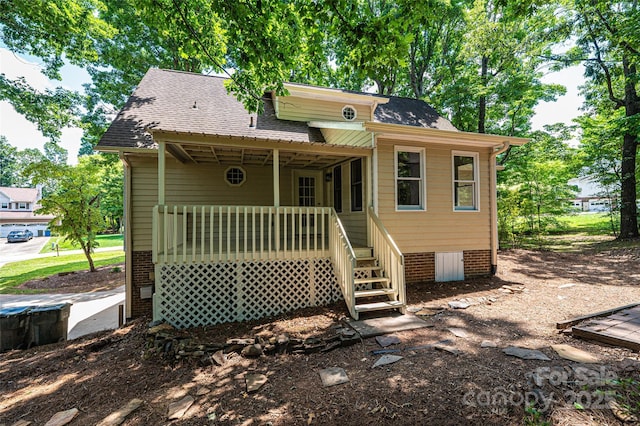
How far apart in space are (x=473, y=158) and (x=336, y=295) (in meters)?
5.33

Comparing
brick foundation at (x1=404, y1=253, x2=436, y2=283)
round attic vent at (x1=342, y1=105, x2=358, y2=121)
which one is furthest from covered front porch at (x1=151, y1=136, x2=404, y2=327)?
round attic vent at (x1=342, y1=105, x2=358, y2=121)

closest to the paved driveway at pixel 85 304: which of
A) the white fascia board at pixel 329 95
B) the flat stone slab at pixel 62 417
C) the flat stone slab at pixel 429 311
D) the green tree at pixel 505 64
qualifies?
the flat stone slab at pixel 62 417

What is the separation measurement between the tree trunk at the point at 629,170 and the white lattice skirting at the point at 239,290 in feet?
49.8

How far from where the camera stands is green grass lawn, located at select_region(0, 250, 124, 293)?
37.6 ft

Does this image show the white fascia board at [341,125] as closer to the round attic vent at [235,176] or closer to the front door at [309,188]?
the front door at [309,188]

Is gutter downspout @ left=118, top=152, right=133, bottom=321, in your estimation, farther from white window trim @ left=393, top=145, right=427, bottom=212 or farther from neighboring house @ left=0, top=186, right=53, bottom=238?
neighboring house @ left=0, top=186, right=53, bottom=238

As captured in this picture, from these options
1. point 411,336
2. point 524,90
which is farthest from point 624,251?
point 411,336

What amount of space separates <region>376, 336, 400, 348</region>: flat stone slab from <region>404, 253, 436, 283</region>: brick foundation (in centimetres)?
305

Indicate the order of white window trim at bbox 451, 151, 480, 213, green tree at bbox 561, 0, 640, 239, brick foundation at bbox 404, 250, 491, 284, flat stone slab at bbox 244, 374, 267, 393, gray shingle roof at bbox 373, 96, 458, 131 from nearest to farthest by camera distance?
flat stone slab at bbox 244, 374, 267, 393
brick foundation at bbox 404, 250, 491, 284
white window trim at bbox 451, 151, 480, 213
gray shingle roof at bbox 373, 96, 458, 131
green tree at bbox 561, 0, 640, 239

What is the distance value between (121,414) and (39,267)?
57.0 ft

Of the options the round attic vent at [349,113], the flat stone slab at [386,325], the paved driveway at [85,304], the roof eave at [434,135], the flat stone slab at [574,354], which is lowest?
the paved driveway at [85,304]

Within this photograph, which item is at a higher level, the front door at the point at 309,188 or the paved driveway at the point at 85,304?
the front door at the point at 309,188

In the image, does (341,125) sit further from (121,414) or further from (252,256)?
(121,414)

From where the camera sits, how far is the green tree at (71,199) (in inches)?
434
